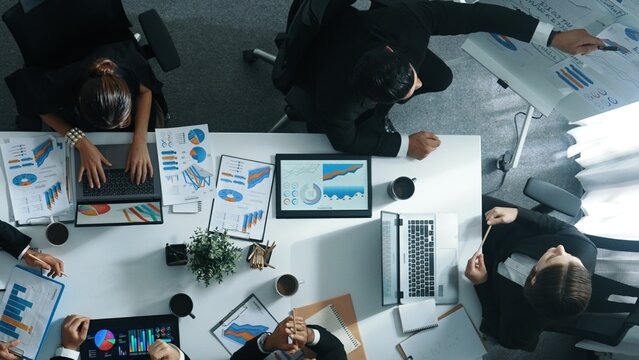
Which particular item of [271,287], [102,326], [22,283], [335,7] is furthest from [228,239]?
[335,7]

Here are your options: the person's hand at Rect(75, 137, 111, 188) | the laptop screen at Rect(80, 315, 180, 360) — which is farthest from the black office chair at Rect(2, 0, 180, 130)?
the laptop screen at Rect(80, 315, 180, 360)

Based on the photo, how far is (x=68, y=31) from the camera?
5.72ft

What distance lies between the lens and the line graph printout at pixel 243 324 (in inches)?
71.3

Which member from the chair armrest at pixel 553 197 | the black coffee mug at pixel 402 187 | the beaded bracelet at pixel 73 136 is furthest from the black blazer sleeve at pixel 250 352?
the chair armrest at pixel 553 197

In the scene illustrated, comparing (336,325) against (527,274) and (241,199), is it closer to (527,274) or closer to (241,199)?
(241,199)

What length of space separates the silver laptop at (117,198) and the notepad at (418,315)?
3.01ft

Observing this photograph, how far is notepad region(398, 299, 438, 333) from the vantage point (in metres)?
1.87

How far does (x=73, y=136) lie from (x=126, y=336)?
70 centimetres

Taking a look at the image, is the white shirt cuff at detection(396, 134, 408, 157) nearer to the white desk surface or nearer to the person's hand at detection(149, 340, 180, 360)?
the white desk surface

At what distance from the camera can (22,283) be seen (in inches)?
68.7

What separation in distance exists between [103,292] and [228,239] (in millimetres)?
450

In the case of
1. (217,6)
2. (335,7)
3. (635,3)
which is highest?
(635,3)

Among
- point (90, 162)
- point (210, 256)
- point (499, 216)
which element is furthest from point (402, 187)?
point (90, 162)

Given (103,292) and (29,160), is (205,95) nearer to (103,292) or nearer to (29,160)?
(29,160)
